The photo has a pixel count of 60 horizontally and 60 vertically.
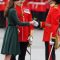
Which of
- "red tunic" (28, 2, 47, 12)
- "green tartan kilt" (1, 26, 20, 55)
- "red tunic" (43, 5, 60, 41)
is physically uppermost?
"red tunic" (43, 5, 60, 41)

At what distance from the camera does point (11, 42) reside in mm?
7656

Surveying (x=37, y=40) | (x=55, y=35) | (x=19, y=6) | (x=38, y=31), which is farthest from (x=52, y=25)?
(x=38, y=31)

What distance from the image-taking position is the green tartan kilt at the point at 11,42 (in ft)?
25.1

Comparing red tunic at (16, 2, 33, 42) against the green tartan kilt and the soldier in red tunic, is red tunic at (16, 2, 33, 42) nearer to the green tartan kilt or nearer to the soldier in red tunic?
the soldier in red tunic

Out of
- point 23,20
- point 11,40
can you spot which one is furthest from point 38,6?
point 11,40

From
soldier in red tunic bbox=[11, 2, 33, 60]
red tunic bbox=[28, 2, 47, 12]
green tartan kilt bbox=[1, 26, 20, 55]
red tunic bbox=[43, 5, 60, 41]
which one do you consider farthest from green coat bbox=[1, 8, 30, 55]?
red tunic bbox=[28, 2, 47, 12]

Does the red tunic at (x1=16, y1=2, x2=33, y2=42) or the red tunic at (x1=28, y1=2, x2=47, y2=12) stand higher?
the red tunic at (x1=16, y1=2, x2=33, y2=42)

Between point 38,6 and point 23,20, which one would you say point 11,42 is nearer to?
point 23,20

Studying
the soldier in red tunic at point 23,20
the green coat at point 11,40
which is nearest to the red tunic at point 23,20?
the soldier in red tunic at point 23,20

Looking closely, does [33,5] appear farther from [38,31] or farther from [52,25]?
[52,25]

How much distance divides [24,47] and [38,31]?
7754 millimetres

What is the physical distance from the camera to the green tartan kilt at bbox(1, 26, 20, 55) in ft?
25.1

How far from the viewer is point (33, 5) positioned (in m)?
16.3

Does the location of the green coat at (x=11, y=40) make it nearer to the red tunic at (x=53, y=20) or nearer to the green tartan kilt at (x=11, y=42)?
the green tartan kilt at (x=11, y=42)
